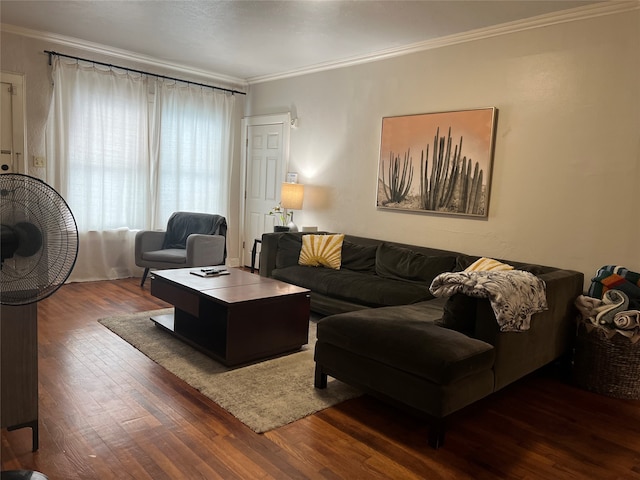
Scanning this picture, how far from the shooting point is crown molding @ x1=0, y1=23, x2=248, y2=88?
4.63 metres

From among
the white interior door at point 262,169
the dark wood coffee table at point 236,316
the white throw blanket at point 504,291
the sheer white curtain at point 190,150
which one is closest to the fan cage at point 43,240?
the dark wood coffee table at point 236,316

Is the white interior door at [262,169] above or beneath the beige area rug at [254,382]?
above

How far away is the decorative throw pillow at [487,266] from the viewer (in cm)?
340

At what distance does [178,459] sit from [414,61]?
383cm

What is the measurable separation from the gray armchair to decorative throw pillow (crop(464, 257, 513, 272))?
106 inches

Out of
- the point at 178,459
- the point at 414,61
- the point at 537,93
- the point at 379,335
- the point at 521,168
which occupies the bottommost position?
the point at 178,459

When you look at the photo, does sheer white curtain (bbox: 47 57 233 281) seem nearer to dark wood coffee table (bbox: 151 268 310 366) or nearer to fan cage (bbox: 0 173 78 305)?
dark wood coffee table (bbox: 151 268 310 366)

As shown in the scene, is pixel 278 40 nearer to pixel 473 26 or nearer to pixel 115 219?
pixel 473 26

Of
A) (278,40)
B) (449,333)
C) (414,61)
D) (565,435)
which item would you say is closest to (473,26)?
(414,61)

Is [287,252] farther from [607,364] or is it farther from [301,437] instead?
[607,364]

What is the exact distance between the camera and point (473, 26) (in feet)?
12.5

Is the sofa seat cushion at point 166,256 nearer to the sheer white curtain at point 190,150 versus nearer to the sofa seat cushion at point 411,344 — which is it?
the sheer white curtain at point 190,150

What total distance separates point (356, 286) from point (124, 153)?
127 inches

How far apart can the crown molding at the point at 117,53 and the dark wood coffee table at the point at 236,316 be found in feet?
9.51
